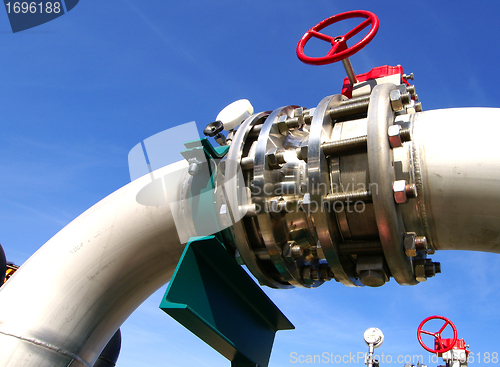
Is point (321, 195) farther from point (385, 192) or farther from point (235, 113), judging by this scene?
point (235, 113)

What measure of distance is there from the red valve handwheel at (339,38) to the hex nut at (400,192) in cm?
81

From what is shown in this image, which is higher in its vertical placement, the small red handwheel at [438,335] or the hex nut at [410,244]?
the small red handwheel at [438,335]

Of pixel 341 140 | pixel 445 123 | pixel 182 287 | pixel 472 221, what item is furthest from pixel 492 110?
pixel 182 287

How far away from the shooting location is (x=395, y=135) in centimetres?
152

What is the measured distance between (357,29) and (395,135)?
2.96ft

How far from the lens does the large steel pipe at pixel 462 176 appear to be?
147 cm

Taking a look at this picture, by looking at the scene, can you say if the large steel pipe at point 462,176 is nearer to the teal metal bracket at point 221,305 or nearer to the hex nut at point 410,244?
the hex nut at point 410,244

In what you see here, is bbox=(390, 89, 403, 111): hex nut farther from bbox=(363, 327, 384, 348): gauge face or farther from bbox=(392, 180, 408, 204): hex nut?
bbox=(363, 327, 384, 348): gauge face

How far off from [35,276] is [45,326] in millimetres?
291

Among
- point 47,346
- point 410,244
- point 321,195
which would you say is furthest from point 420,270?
point 47,346

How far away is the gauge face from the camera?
566cm

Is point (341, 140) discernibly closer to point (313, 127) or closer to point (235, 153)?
point (313, 127)

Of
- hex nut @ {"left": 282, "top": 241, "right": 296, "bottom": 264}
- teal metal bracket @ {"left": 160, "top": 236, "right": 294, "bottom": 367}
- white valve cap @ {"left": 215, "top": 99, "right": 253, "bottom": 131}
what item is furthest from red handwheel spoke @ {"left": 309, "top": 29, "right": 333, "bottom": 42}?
teal metal bracket @ {"left": 160, "top": 236, "right": 294, "bottom": 367}

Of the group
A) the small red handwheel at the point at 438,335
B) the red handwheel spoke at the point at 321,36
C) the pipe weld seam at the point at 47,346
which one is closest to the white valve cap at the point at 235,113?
the red handwheel spoke at the point at 321,36
